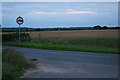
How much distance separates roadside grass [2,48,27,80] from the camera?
8.72 m

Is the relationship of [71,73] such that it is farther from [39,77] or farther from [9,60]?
[9,60]

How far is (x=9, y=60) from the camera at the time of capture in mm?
10781

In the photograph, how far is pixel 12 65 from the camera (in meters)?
10.2

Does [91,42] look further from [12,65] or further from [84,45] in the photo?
[12,65]

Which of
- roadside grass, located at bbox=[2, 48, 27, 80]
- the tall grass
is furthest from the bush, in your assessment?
roadside grass, located at bbox=[2, 48, 27, 80]

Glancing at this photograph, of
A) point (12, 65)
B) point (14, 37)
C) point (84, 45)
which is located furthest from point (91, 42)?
point (12, 65)

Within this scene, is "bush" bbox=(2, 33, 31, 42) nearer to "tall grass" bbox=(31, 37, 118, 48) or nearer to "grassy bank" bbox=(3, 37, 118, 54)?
"tall grass" bbox=(31, 37, 118, 48)

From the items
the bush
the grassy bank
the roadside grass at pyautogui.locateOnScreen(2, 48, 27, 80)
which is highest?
the bush

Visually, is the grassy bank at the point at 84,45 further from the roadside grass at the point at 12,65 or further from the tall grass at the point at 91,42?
the roadside grass at the point at 12,65

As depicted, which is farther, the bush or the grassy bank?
the bush

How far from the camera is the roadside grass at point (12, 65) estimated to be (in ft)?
28.6

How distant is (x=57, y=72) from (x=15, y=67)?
1.87m

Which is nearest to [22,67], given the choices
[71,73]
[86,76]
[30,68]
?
[30,68]

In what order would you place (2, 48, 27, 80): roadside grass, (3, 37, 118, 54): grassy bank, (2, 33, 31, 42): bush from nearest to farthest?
(2, 48, 27, 80): roadside grass → (3, 37, 118, 54): grassy bank → (2, 33, 31, 42): bush
